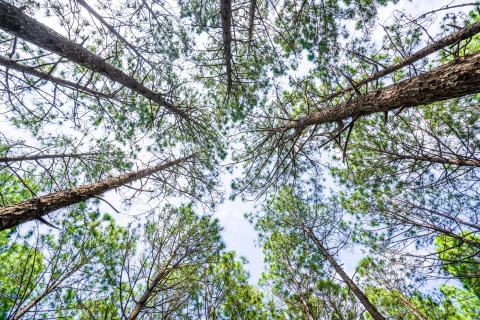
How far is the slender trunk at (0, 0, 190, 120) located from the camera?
2.40 metres

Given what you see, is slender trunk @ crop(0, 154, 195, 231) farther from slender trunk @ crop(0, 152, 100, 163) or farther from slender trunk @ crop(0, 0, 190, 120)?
slender trunk @ crop(0, 0, 190, 120)

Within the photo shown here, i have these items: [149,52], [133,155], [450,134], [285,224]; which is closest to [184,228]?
[133,155]

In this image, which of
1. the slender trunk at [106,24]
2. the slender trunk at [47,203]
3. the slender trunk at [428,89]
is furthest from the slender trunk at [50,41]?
the slender trunk at [428,89]

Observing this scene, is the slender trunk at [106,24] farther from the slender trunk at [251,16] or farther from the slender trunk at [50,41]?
the slender trunk at [251,16]

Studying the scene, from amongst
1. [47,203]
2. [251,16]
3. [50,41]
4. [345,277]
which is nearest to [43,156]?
[47,203]

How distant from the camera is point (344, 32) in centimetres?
429

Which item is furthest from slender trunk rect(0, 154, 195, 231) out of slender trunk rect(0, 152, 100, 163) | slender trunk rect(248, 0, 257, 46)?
slender trunk rect(248, 0, 257, 46)

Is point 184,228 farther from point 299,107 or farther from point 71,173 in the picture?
point 299,107

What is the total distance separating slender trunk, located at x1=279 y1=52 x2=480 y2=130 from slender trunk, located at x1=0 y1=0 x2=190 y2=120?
3.81 meters

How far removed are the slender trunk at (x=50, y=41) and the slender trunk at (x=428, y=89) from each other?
150 inches

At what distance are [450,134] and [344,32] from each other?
12.6 feet

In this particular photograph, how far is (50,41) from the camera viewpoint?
291 cm

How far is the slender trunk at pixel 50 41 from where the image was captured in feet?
7.86

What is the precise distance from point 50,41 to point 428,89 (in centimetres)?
460
